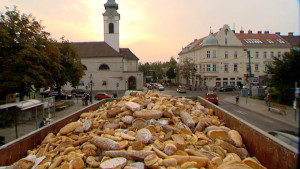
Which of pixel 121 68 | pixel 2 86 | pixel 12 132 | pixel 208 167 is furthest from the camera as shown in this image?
pixel 121 68

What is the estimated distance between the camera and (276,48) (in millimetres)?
40500

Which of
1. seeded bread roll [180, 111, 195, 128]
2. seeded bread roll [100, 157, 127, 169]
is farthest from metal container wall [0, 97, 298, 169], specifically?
seeded bread roll [100, 157, 127, 169]

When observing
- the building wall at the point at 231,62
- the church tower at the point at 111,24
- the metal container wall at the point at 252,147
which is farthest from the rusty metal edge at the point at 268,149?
the church tower at the point at 111,24

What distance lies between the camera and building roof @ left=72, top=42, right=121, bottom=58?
39.3 m

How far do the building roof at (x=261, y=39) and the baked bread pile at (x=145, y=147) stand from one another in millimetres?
41879

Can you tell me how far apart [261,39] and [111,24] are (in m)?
32.6

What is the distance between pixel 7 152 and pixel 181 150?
3335mm

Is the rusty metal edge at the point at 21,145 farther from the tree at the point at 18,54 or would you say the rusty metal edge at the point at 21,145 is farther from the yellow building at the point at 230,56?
the yellow building at the point at 230,56

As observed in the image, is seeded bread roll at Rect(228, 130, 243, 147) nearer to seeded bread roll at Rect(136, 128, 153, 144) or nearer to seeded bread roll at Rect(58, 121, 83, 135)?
seeded bread roll at Rect(136, 128, 153, 144)

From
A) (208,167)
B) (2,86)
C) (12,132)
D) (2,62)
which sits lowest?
(12,132)

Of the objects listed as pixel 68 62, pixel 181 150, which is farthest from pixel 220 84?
pixel 181 150

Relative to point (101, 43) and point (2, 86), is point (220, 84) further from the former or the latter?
point (2, 86)

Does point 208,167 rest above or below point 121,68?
below

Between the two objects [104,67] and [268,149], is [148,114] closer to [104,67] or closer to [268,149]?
[268,149]
